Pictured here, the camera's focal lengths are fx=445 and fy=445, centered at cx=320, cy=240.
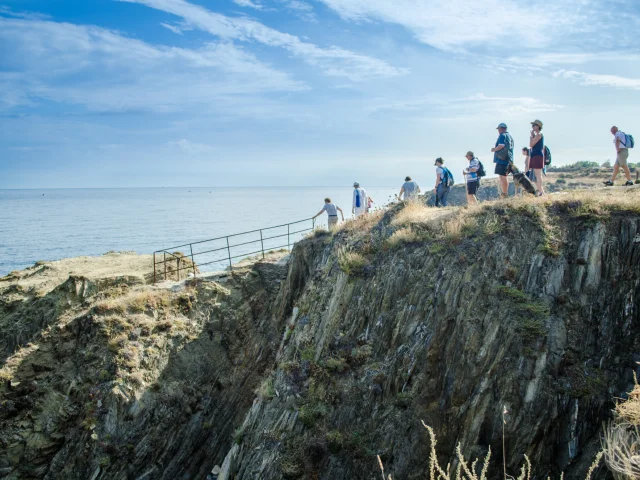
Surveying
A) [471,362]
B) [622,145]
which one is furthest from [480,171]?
[471,362]

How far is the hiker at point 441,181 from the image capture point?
56.7 feet

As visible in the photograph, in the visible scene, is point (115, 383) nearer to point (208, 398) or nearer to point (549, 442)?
point (208, 398)

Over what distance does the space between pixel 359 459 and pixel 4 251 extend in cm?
5787

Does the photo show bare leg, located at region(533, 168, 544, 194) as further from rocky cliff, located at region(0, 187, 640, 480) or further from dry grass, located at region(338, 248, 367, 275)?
dry grass, located at region(338, 248, 367, 275)

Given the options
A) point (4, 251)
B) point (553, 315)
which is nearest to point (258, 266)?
point (553, 315)

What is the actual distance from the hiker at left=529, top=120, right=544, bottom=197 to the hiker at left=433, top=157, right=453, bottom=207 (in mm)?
3243

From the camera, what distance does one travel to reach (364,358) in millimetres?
12422

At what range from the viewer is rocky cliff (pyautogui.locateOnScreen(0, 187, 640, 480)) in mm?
10234

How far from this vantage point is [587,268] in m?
11.5

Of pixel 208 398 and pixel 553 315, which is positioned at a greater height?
pixel 553 315

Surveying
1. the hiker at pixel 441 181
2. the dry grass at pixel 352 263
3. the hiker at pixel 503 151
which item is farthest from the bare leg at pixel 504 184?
the dry grass at pixel 352 263

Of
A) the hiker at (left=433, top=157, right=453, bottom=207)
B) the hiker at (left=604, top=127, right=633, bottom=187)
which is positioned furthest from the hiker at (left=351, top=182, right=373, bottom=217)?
the hiker at (left=604, top=127, right=633, bottom=187)

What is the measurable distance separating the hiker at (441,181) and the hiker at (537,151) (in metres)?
3.24

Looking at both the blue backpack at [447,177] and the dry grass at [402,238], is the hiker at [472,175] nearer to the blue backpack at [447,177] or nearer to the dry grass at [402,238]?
the blue backpack at [447,177]
